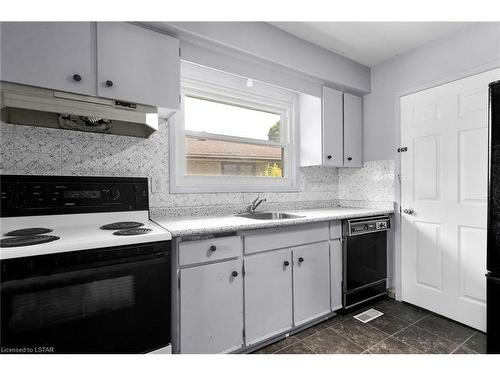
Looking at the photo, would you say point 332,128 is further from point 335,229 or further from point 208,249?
point 208,249

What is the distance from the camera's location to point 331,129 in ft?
8.86

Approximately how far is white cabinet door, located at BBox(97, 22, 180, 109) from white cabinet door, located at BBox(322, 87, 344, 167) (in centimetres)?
161

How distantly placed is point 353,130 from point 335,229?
129cm

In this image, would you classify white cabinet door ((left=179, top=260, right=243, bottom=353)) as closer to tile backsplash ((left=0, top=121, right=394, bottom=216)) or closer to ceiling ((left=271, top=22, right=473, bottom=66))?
tile backsplash ((left=0, top=121, right=394, bottom=216))

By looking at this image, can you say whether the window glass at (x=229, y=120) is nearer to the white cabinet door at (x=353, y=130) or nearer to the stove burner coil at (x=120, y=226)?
the white cabinet door at (x=353, y=130)

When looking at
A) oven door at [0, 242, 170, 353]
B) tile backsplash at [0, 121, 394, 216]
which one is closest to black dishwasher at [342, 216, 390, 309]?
tile backsplash at [0, 121, 394, 216]

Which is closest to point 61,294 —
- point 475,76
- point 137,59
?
point 137,59

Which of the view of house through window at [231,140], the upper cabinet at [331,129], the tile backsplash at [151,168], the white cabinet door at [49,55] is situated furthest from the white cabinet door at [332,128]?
the white cabinet door at [49,55]

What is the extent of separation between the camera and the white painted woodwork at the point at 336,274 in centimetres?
221

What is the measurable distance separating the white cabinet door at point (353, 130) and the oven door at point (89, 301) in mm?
2257

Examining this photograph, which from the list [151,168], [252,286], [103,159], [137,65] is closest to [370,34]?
[137,65]

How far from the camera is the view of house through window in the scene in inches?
91.3

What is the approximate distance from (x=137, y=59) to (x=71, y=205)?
104cm

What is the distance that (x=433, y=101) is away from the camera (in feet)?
7.55
